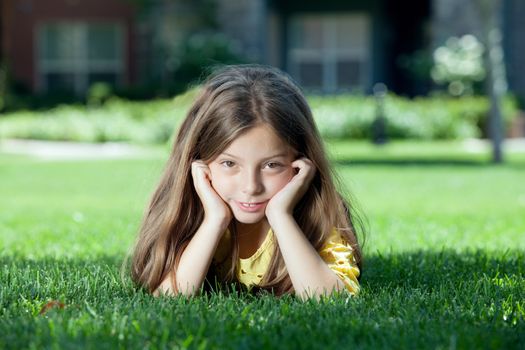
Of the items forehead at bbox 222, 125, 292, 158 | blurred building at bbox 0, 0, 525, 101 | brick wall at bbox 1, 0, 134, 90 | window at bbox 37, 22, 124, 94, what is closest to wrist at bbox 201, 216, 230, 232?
forehead at bbox 222, 125, 292, 158

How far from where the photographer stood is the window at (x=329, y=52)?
27250mm

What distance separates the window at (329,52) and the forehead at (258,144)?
77.8 feet

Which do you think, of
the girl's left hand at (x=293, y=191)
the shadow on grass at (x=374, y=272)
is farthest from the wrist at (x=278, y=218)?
the shadow on grass at (x=374, y=272)

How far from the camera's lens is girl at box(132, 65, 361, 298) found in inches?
140

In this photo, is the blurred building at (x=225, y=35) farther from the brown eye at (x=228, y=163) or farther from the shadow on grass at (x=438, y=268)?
the brown eye at (x=228, y=163)

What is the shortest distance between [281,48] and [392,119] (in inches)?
272

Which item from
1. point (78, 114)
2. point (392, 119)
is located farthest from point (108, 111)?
point (392, 119)

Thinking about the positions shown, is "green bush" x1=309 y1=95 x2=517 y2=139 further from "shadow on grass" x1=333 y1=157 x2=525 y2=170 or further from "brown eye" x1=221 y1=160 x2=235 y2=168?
"brown eye" x1=221 y1=160 x2=235 y2=168

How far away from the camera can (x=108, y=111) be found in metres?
22.5

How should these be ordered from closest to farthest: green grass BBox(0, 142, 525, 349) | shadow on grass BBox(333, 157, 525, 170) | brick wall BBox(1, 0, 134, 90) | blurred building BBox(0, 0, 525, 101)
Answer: green grass BBox(0, 142, 525, 349) < shadow on grass BBox(333, 157, 525, 170) < blurred building BBox(0, 0, 525, 101) < brick wall BBox(1, 0, 134, 90)

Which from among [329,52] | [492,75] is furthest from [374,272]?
[329,52]

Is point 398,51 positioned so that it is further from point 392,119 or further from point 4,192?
point 4,192

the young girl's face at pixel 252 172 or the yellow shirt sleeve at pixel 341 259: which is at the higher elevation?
the young girl's face at pixel 252 172

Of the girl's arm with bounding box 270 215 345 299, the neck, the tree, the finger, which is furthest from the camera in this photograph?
the tree
